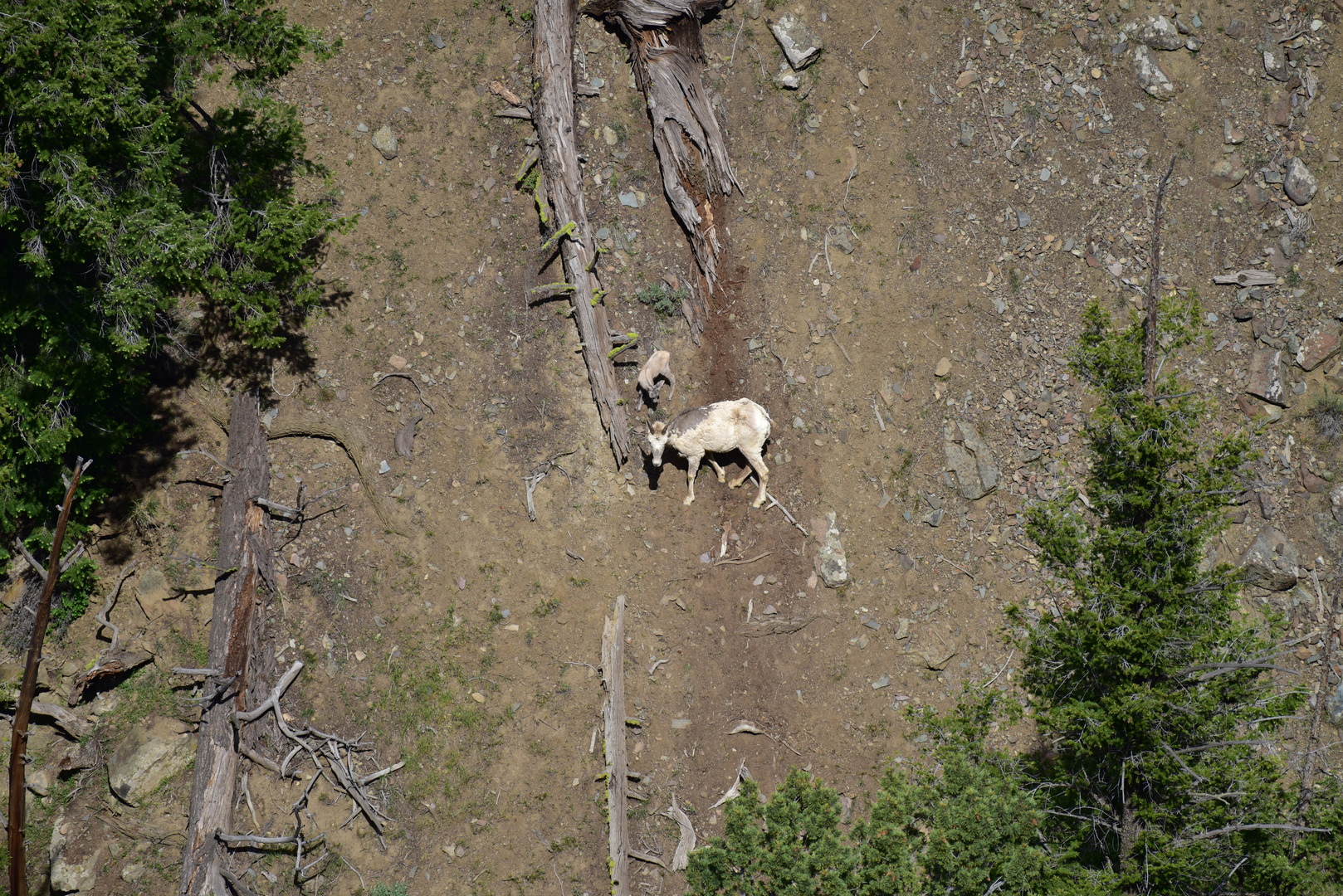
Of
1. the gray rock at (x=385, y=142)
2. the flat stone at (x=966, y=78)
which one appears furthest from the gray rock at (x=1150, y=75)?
the gray rock at (x=385, y=142)

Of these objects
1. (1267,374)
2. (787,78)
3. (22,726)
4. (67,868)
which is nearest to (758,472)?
(787,78)

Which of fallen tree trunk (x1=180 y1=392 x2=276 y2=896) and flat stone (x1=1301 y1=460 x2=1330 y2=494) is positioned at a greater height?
flat stone (x1=1301 y1=460 x2=1330 y2=494)

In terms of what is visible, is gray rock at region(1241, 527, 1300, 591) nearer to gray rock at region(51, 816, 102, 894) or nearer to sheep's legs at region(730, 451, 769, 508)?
sheep's legs at region(730, 451, 769, 508)

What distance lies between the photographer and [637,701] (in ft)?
41.9

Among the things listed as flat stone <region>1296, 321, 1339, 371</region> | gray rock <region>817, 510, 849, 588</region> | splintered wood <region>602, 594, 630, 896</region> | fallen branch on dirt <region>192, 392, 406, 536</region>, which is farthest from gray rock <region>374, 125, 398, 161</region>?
flat stone <region>1296, 321, 1339, 371</region>

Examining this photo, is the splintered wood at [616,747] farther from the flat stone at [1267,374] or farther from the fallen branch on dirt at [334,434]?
the flat stone at [1267,374]

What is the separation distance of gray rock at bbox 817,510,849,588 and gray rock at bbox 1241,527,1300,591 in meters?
6.82

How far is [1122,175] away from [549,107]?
947 cm

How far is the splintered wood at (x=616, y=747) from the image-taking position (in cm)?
1223

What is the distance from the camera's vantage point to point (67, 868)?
1239cm

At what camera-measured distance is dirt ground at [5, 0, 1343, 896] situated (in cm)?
1260

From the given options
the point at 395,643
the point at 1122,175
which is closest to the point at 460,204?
the point at 395,643

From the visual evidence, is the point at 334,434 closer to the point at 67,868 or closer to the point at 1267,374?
the point at 67,868

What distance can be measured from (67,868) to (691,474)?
11.1m
